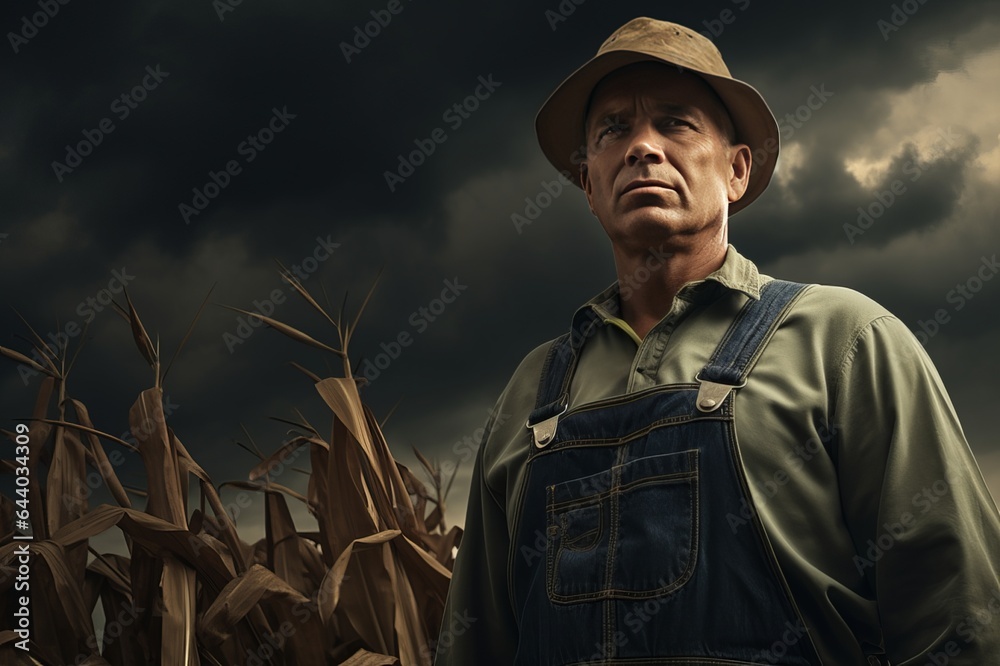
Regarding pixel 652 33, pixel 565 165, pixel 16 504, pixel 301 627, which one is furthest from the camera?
pixel 16 504

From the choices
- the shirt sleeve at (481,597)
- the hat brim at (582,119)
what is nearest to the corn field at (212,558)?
the shirt sleeve at (481,597)

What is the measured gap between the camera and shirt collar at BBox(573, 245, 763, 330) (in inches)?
84.1

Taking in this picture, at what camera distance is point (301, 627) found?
9.57 ft

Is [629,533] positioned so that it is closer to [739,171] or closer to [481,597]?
[481,597]

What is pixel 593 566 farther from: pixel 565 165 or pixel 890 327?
pixel 565 165

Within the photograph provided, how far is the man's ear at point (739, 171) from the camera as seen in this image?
2395mm

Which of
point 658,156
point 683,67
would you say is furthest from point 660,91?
point 658,156

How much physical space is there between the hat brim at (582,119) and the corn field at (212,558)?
956 millimetres

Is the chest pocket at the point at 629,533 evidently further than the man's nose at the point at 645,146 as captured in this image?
No

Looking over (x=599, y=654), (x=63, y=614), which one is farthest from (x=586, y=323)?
(x=63, y=614)

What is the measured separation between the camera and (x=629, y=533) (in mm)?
1910

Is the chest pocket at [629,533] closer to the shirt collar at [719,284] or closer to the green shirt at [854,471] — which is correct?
the green shirt at [854,471]

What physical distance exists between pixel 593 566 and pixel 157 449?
161 centimetres

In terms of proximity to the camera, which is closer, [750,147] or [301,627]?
[750,147]
